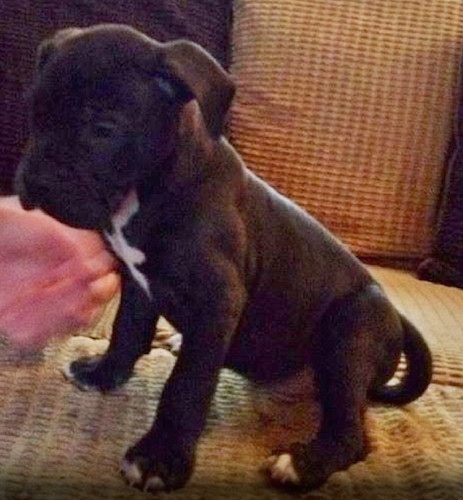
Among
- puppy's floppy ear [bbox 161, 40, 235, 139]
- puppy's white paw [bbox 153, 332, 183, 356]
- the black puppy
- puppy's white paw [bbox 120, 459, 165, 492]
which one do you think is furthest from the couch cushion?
puppy's white paw [bbox 120, 459, 165, 492]

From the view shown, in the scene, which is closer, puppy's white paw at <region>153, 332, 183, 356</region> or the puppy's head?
the puppy's head

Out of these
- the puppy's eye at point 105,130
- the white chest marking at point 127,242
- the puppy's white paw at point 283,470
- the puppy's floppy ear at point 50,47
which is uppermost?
the puppy's floppy ear at point 50,47

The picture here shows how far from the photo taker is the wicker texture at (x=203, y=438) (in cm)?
105

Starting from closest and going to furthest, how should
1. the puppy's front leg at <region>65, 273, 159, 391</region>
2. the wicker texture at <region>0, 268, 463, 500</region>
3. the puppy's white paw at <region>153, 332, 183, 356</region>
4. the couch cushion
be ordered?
the wicker texture at <region>0, 268, 463, 500</region> < the puppy's front leg at <region>65, 273, 159, 391</region> < the puppy's white paw at <region>153, 332, 183, 356</region> < the couch cushion

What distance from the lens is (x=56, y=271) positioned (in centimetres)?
126

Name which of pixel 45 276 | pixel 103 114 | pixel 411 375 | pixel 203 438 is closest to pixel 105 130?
pixel 103 114

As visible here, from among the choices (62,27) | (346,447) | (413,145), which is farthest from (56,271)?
(413,145)

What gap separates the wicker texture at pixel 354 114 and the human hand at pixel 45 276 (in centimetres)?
67

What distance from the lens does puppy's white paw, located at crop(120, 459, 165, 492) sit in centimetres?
105

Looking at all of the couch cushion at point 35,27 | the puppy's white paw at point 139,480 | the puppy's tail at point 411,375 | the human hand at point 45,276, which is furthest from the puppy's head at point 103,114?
the couch cushion at point 35,27

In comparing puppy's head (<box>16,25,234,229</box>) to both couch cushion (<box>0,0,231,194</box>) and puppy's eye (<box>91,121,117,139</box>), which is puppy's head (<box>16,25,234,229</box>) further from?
couch cushion (<box>0,0,231,194</box>)

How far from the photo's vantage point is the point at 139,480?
105 centimetres

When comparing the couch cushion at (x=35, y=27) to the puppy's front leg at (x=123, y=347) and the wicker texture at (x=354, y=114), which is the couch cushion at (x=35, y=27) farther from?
the puppy's front leg at (x=123, y=347)

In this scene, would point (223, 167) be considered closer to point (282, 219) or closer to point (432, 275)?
point (282, 219)
